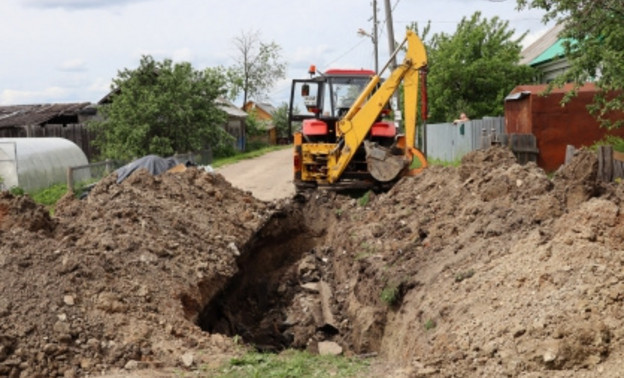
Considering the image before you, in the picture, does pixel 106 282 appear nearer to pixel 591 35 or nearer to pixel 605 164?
pixel 605 164

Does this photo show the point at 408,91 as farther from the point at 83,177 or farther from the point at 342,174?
the point at 83,177

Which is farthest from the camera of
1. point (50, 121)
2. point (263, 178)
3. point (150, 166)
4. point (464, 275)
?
point (50, 121)

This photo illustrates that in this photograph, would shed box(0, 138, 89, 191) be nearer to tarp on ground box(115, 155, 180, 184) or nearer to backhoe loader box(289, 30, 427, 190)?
tarp on ground box(115, 155, 180, 184)

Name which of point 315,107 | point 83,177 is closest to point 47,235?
point 315,107

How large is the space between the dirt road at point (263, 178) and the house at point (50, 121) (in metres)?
6.06

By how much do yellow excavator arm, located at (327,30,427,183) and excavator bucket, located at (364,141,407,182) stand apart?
0.02 metres

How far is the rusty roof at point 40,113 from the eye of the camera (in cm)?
3381

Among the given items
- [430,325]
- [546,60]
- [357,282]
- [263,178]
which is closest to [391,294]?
[430,325]

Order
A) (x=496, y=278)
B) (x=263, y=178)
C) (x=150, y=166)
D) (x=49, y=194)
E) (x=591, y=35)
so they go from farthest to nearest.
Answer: (x=263, y=178) < (x=49, y=194) < (x=150, y=166) < (x=591, y=35) < (x=496, y=278)

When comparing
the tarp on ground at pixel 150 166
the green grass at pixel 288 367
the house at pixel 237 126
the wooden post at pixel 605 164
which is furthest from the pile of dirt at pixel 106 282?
the house at pixel 237 126

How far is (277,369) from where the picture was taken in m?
6.79

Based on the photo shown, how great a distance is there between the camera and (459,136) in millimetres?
25359

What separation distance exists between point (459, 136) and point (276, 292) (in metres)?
13.9

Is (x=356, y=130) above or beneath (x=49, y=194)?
above
